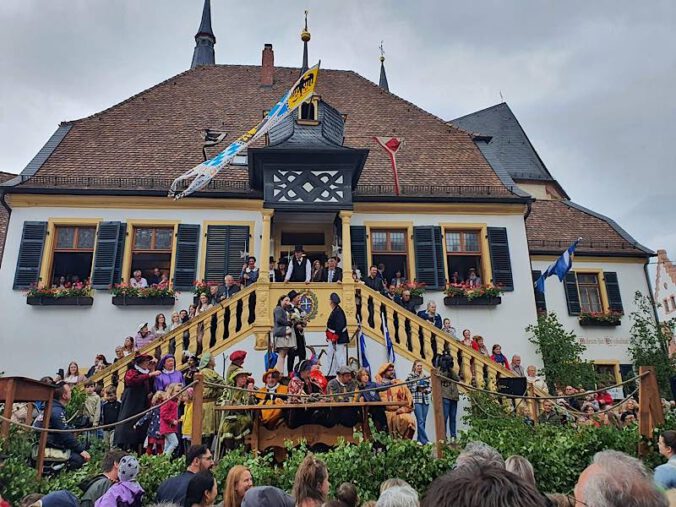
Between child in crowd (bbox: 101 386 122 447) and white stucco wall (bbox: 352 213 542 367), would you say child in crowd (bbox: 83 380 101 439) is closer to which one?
child in crowd (bbox: 101 386 122 447)

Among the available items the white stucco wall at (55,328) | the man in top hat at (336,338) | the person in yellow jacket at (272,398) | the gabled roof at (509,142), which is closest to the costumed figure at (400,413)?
the person in yellow jacket at (272,398)

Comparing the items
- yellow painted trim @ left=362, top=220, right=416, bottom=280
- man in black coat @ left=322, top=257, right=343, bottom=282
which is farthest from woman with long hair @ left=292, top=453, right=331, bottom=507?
yellow painted trim @ left=362, top=220, right=416, bottom=280

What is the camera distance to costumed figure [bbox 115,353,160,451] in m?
8.09

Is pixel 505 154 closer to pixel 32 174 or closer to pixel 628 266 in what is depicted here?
pixel 628 266

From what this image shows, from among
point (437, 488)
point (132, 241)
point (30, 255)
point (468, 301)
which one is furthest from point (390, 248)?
point (437, 488)

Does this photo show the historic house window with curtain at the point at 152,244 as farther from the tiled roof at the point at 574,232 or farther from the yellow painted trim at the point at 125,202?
the tiled roof at the point at 574,232

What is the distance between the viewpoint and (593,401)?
11.4m

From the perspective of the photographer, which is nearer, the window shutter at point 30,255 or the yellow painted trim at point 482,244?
the window shutter at point 30,255

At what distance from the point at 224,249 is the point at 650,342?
1260 cm

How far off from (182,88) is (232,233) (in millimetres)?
8162

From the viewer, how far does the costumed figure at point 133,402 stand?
8094 mm

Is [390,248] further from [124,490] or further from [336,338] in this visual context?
[124,490]

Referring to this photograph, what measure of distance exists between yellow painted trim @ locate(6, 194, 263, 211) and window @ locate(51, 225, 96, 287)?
0.67m

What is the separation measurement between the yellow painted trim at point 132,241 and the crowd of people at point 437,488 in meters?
9.65
